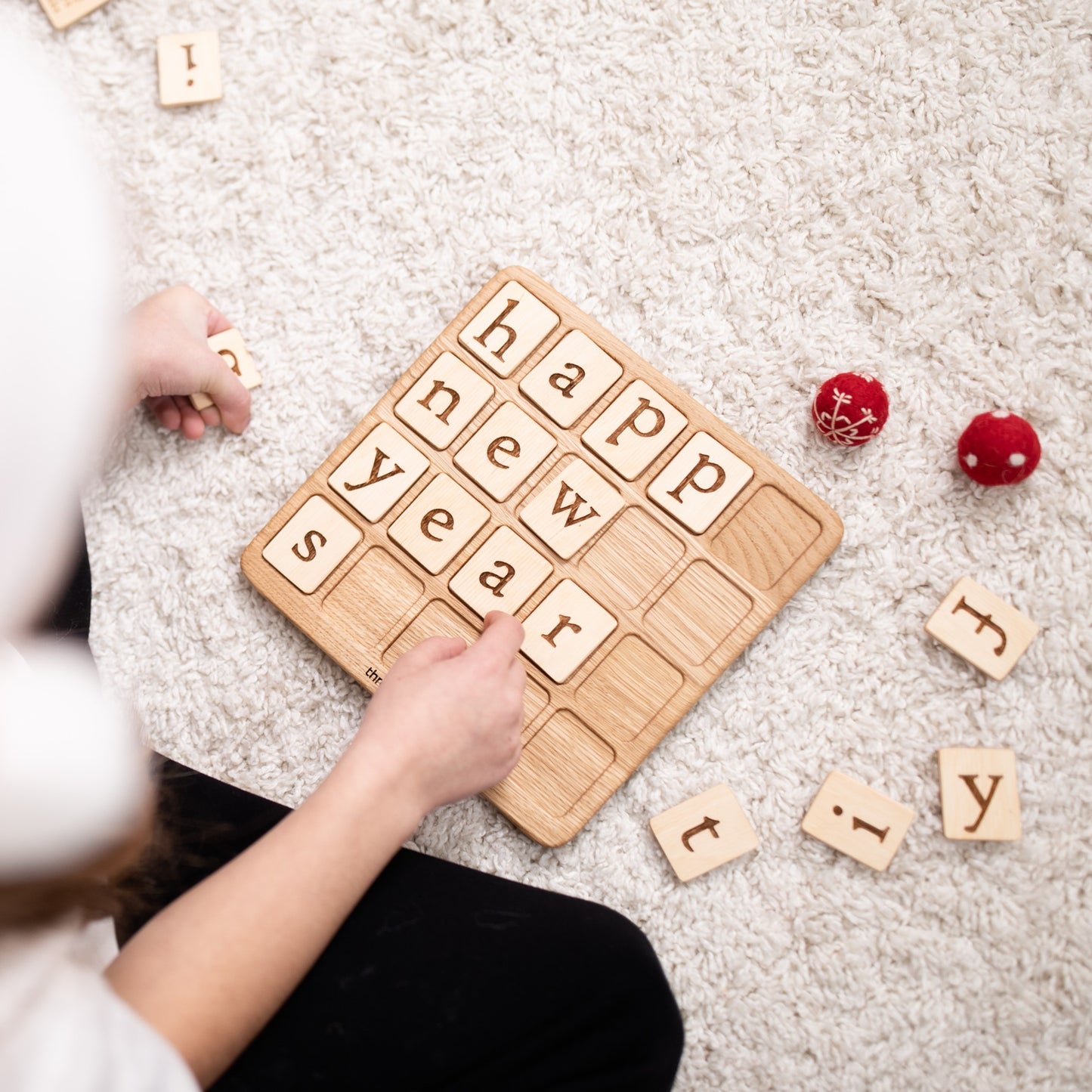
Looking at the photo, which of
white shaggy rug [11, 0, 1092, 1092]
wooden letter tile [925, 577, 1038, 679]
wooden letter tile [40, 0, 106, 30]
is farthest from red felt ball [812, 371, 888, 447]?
wooden letter tile [40, 0, 106, 30]

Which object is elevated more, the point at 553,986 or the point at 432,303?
the point at 432,303

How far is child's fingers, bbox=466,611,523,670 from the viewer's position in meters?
0.60

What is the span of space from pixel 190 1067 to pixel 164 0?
801mm

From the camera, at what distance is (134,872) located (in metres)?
0.57

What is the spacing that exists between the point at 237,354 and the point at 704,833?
519mm

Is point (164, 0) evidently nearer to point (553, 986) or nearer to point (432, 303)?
point (432, 303)

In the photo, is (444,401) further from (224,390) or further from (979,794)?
(979,794)

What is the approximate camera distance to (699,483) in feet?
2.15

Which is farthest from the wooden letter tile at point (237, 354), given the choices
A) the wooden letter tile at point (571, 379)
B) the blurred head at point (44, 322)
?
A: the blurred head at point (44, 322)

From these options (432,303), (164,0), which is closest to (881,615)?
(432,303)

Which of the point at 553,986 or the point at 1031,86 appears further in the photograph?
the point at 1031,86

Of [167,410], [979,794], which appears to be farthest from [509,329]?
[979,794]

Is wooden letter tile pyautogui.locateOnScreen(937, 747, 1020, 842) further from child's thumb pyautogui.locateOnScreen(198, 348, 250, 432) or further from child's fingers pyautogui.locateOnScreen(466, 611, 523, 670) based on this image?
child's thumb pyautogui.locateOnScreen(198, 348, 250, 432)

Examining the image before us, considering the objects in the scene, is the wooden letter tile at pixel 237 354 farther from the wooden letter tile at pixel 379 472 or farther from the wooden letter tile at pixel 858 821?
the wooden letter tile at pixel 858 821
